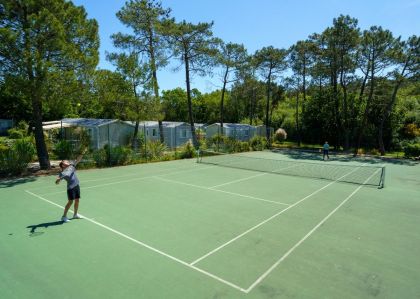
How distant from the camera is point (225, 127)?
3484 centimetres

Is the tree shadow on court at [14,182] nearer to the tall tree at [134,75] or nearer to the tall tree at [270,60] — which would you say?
the tall tree at [134,75]

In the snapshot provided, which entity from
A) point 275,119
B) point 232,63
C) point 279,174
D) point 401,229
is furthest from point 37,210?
point 275,119

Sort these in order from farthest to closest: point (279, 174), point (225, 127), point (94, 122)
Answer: point (225, 127)
point (94, 122)
point (279, 174)

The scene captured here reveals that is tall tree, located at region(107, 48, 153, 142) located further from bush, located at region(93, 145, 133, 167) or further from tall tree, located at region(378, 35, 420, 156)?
tall tree, located at region(378, 35, 420, 156)

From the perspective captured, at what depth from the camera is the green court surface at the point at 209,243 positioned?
183 inches

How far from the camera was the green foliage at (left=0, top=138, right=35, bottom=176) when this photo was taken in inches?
534

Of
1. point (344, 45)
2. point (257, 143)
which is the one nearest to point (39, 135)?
point (257, 143)

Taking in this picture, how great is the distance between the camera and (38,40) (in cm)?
1290

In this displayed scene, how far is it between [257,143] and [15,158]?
2221 cm

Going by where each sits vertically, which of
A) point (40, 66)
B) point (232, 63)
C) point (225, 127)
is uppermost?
point (232, 63)

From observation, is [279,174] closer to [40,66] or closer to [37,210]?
[37,210]

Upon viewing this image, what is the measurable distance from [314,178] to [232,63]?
824 inches

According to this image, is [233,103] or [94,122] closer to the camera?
[94,122]

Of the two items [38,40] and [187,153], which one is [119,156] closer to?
[187,153]
